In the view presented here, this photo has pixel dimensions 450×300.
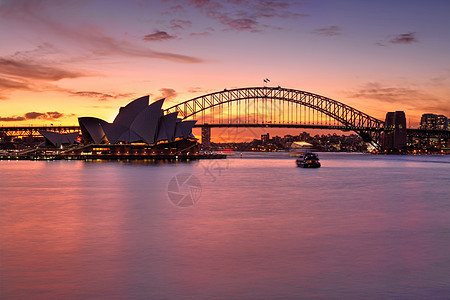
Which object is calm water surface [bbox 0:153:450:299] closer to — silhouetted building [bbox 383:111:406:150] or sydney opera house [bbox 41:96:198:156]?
sydney opera house [bbox 41:96:198:156]

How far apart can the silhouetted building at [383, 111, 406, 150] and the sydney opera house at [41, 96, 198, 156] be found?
6952cm

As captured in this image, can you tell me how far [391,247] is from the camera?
13336mm

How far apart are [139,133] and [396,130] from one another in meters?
89.2

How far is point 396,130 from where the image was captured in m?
159

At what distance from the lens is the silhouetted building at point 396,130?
15900 centimetres

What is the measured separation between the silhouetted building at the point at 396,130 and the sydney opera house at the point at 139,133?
69.5 meters

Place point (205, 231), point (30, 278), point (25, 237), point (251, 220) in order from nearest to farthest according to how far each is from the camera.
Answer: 1. point (30, 278)
2. point (25, 237)
3. point (205, 231)
4. point (251, 220)

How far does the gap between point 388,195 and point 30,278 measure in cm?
2594

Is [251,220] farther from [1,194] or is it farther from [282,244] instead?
[1,194]

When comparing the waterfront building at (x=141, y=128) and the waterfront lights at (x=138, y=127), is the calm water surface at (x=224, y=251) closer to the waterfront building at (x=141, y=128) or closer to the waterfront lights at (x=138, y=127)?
the waterfront lights at (x=138, y=127)

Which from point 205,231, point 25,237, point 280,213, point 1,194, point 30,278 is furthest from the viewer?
point 1,194

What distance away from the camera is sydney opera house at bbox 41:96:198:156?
109938 millimetres

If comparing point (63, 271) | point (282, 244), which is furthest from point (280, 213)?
point (63, 271)

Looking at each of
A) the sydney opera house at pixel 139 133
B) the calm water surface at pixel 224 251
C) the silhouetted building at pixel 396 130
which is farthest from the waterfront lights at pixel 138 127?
the calm water surface at pixel 224 251
